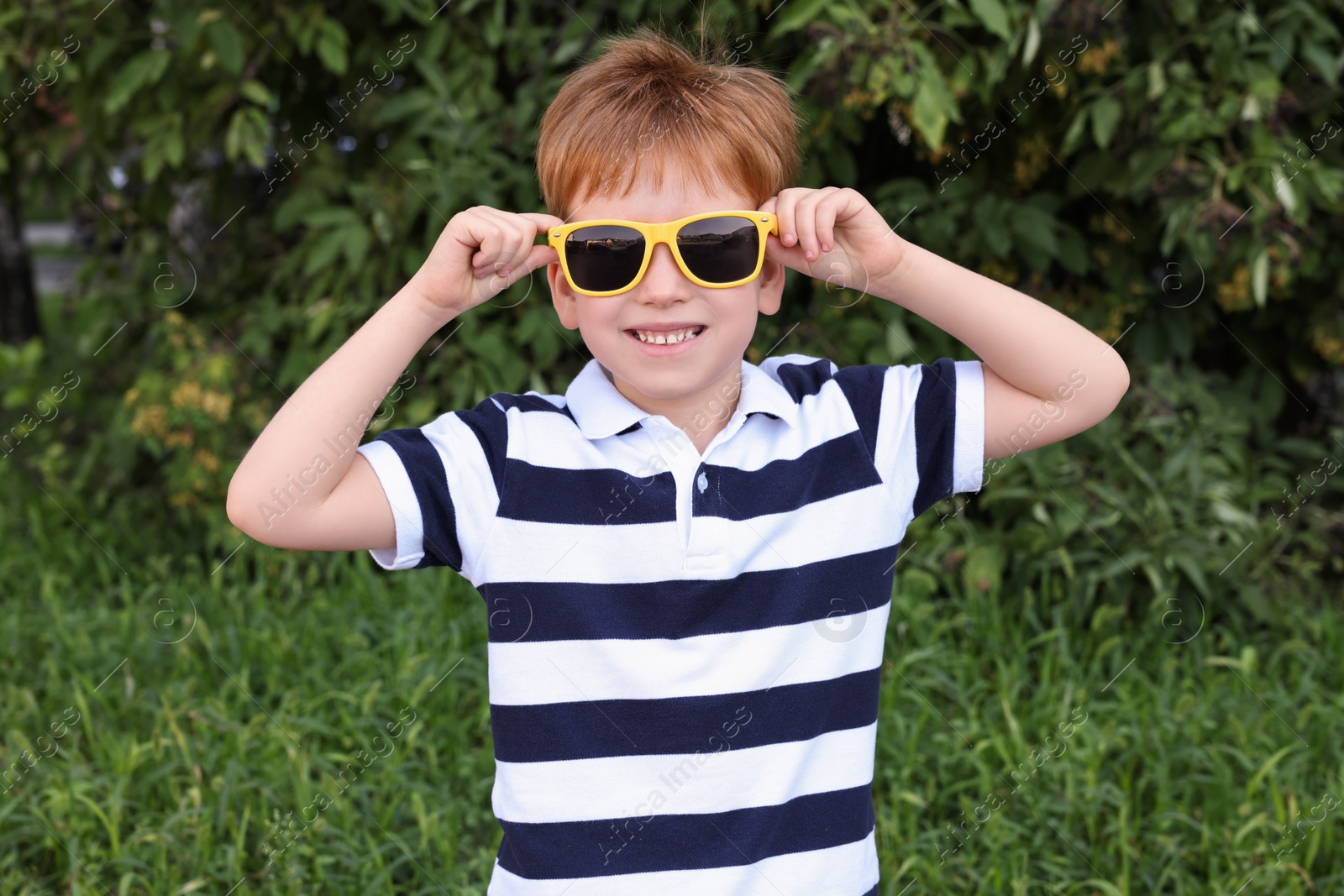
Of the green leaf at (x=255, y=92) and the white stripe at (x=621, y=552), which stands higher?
the green leaf at (x=255, y=92)

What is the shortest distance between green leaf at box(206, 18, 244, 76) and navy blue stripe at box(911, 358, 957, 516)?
7.52ft

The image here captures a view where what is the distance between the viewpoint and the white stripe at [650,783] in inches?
52.8

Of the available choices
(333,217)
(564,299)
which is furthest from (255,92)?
(564,299)

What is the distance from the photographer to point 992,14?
2.70 m

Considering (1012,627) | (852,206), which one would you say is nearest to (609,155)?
(852,206)

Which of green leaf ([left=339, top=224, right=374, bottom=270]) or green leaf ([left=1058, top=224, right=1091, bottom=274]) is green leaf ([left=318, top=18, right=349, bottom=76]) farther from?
green leaf ([left=1058, top=224, right=1091, bottom=274])

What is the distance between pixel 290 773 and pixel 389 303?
1596 mm

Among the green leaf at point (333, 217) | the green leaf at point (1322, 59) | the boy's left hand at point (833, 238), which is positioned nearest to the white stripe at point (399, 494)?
the boy's left hand at point (833, 238)

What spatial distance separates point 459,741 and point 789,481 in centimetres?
161

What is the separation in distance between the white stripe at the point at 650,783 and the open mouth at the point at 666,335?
1.47 ft

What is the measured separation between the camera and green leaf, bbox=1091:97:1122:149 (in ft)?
9.64

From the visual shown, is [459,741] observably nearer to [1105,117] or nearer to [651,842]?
[651,842]

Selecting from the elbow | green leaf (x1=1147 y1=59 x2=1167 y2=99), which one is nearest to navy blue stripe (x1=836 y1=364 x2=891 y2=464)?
the elbow

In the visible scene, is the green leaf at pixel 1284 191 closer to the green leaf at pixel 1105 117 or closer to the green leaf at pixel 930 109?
the green leaf at pixel 1105 117
